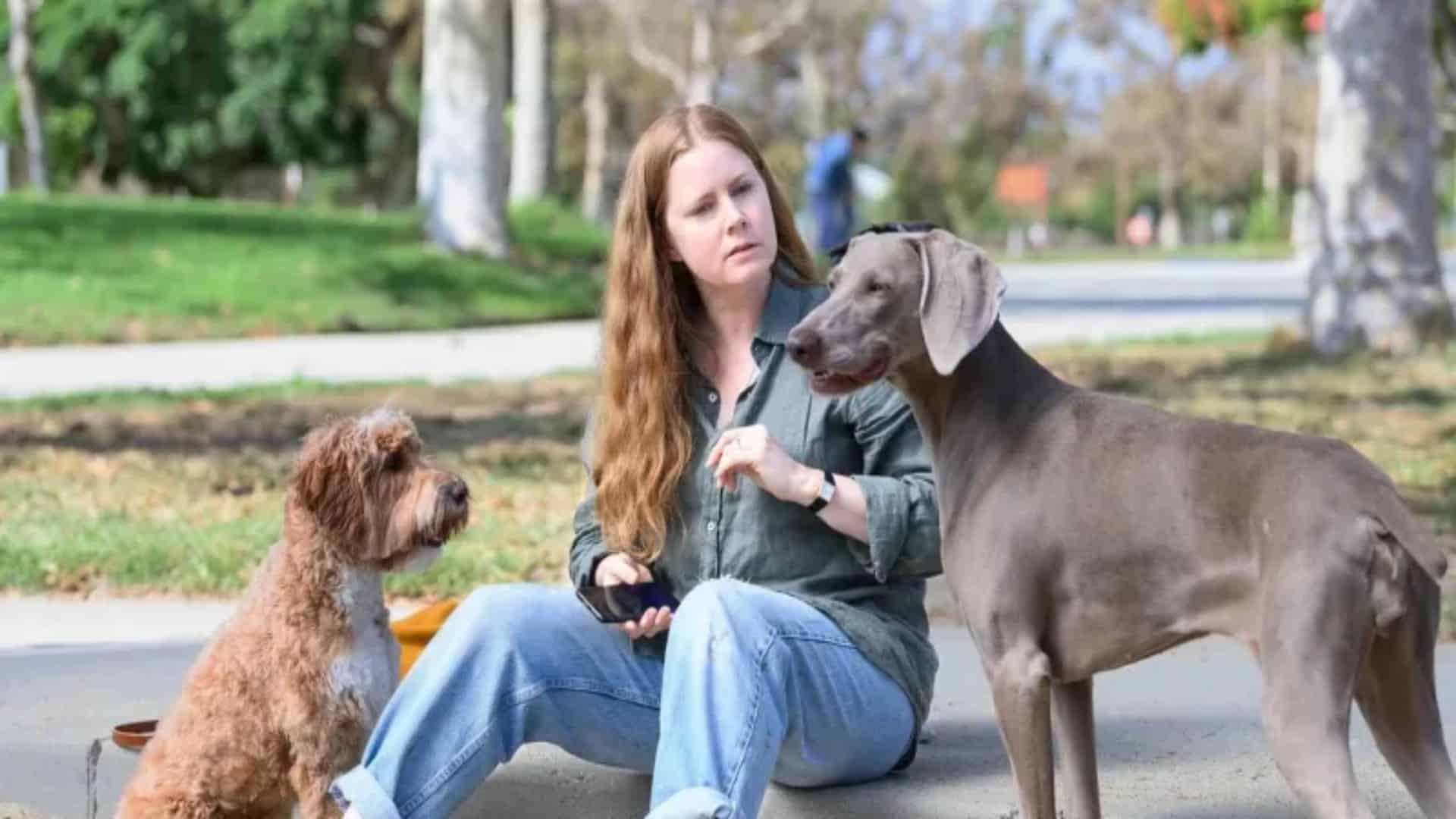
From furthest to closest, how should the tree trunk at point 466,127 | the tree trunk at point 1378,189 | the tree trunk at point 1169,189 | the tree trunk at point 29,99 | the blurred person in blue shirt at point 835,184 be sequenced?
1. the tree trunk at point 1169,189
2. the tree trunk at point 29,99
3. the blurred person in blue shirt at point 835,184
4. the tree trunk at point 466,127
5. the tree trunk at point 1378,189

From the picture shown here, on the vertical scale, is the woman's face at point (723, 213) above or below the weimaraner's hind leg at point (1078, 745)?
above

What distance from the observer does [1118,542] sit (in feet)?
11.6

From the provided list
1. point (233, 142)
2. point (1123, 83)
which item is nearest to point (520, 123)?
point (233, 142)

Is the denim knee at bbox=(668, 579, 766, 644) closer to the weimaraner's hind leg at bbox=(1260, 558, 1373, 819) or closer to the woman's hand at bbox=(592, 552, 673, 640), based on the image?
the woman's hand at bbox=(592, 552, 673, 640)

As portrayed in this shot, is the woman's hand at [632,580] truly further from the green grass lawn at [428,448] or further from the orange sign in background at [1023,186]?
the orange sign in background at [1023,186]

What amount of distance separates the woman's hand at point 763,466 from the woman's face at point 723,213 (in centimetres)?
39

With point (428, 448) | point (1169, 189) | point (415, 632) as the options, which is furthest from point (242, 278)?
point (1169, 189)

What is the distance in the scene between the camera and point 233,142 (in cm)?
4588

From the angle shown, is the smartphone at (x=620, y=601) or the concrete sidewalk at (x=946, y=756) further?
Answer: the concrete sidewalk at (x=946, y=756)

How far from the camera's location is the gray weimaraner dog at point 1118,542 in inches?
130

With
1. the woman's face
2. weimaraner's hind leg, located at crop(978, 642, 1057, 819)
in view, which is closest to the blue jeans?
weimaraner's hind leg, located at crop(978, 642, 1057, 819)

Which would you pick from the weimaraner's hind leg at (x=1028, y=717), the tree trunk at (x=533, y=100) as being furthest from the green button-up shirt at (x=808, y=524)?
the tree trunk at (x=533, y=100)

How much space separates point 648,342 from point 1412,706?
1666 mm

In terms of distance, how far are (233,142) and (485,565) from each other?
40.5m
